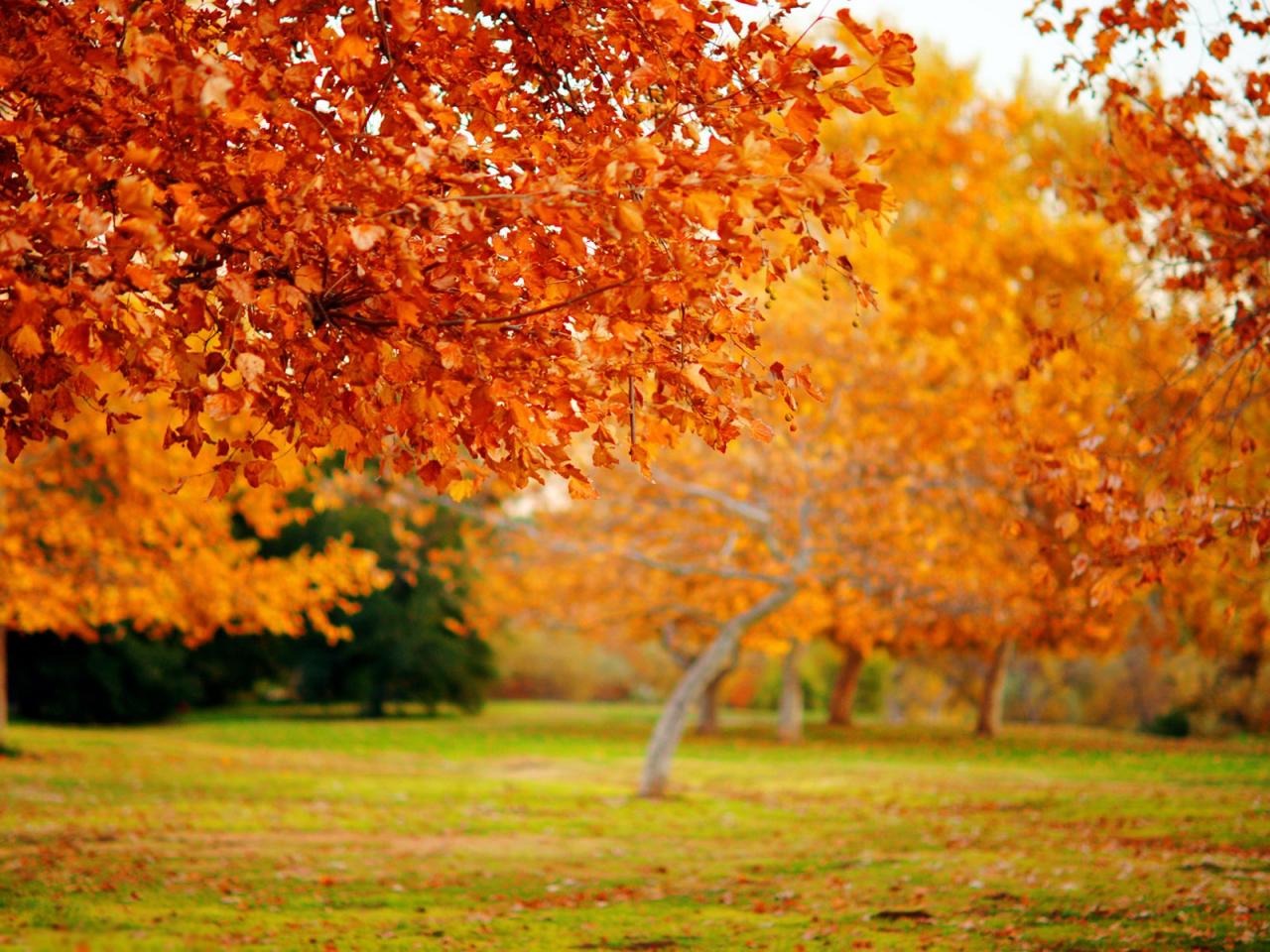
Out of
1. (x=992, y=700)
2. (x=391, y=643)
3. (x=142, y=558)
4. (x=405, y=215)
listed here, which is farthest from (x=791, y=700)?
(x=405, y=215)

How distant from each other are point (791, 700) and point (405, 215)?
2973cm

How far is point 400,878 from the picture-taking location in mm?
9773

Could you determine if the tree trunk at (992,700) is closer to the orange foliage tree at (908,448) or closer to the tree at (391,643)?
the orange foliage tree at (908,448)

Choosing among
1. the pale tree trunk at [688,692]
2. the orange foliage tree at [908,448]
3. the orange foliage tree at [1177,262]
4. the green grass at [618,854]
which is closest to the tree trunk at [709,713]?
the orange foliage tree at [908,448]

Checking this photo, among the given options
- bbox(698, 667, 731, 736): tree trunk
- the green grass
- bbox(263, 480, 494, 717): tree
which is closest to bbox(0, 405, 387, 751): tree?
the green grass

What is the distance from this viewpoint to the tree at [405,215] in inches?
163

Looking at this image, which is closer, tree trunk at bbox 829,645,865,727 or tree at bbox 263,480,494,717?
tree trunk at bbox 829,645,865,727

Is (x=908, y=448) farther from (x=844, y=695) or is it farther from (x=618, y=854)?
(x=844, y=695)

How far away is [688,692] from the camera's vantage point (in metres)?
15.6

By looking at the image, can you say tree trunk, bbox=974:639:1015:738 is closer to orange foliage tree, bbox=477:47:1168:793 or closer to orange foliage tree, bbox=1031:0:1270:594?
orange foliage tree, bbox=477:47:1168:793

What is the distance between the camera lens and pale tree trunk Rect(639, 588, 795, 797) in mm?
15562

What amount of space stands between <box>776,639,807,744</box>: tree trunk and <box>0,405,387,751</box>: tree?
659 inches

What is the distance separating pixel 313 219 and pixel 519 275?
0.98 metres

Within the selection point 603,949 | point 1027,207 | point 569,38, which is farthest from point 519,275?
point 1027,207
